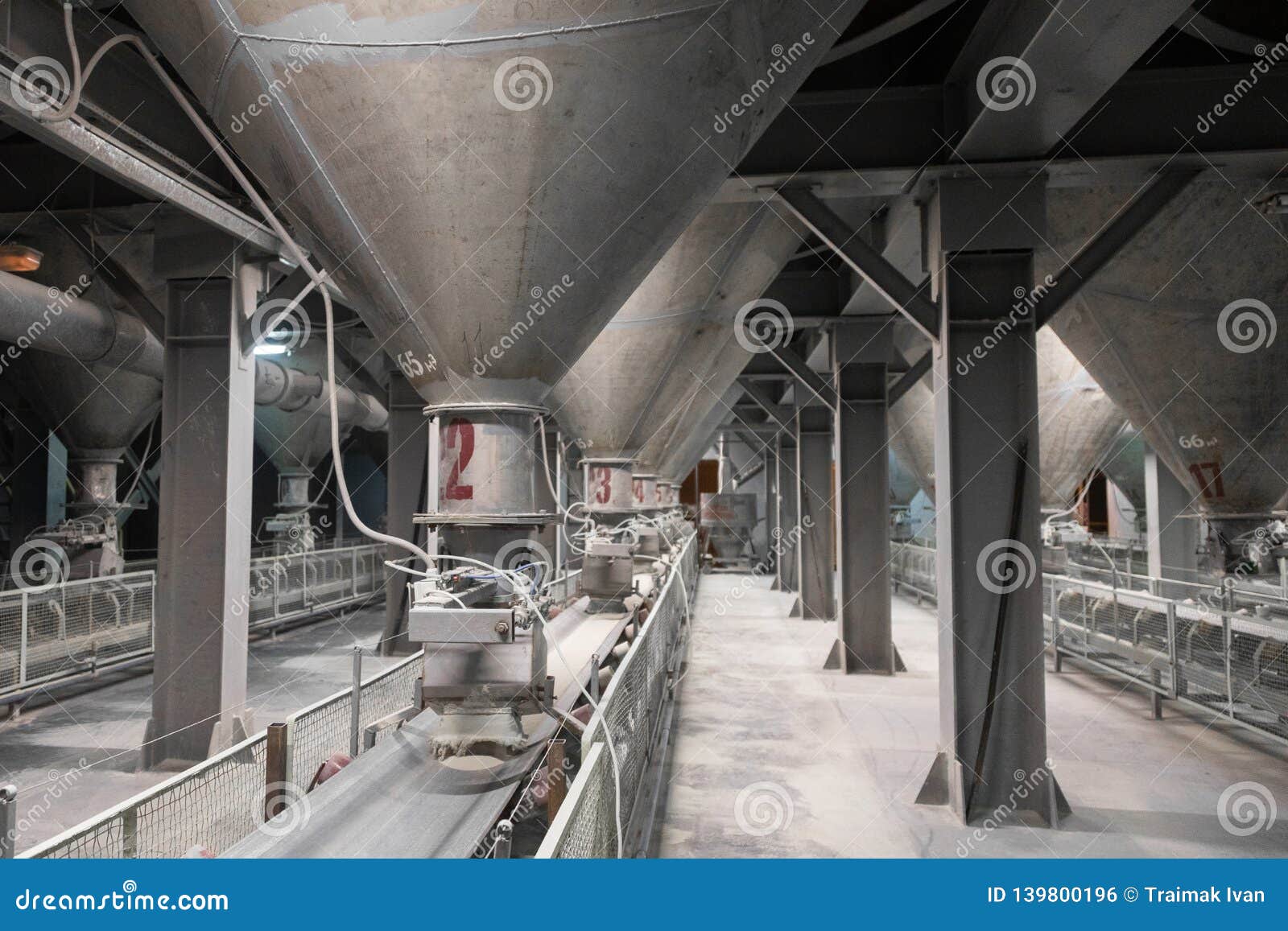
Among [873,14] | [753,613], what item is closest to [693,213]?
[873,14]

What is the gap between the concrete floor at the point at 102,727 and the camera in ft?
14.2

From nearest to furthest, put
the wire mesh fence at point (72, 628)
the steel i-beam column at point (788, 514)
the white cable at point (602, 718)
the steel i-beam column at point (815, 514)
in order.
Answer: the white cable at point (602, 718)
the wire mesh fence at point (72, 628)
the steel i-beam column at point (815, 514)
the steel i-beam column at point (788, 514)

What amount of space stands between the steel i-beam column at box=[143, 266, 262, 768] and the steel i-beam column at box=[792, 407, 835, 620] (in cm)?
781

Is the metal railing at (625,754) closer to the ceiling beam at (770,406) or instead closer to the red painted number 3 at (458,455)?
the red painted number 3 at (458,455)

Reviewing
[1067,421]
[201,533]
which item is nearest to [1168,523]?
[1067,421]

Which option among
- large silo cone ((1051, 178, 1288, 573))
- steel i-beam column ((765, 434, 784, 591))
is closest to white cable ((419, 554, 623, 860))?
large silo cone ((1051, 178, 1288, 573))

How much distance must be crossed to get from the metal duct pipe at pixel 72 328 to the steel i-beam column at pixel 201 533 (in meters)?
0.88

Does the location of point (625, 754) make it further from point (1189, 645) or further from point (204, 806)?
point (1189, 645)

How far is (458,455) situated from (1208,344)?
548 centimetres

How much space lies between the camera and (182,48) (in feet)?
7.80

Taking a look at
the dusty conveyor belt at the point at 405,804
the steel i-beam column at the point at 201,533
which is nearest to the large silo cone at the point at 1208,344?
the dusty conveyor belt at the point at 405,804

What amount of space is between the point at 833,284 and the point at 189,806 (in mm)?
7346

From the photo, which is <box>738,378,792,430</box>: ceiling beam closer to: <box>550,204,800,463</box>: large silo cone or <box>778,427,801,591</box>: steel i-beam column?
<box>778,427,801,591</box>: steel i-beam column

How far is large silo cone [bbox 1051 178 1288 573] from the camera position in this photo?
16.6 ft
